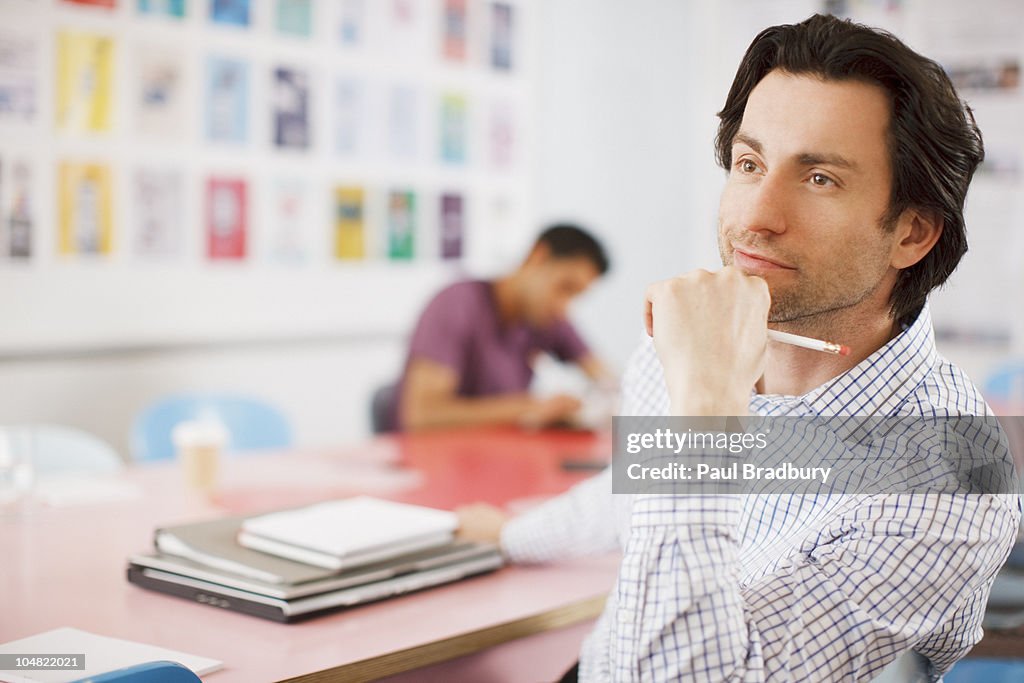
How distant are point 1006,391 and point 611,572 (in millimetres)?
2571

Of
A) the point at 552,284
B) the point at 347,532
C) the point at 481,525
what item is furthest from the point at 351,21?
the point at 347,532

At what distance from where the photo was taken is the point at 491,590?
1.55 m

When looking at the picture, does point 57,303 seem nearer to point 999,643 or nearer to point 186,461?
point 186,461

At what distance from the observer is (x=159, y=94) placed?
3.57 m

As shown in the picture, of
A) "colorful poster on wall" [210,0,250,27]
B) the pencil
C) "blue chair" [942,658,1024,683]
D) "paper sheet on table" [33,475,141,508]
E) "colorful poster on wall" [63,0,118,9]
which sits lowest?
"blue chair" [942,658,1024,683]

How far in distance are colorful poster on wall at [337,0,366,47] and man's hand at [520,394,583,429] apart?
1.79m

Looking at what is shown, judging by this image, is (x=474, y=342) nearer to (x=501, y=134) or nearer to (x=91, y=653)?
(x=501, y=134)

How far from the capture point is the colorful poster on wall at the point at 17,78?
3.18 metres

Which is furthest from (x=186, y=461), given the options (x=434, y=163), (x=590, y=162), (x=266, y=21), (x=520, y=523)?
(x=590, y=162)

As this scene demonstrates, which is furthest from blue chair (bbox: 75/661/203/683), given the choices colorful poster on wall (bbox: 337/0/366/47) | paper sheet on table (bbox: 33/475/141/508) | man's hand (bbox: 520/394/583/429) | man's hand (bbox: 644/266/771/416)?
colorful poster on wall (bbox: 337/0/366/47)

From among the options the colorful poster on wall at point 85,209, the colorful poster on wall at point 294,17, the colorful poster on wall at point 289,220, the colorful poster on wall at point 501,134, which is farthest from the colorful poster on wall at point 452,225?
the colorful poster on wall at point 85,209

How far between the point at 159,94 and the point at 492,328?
1.27 m

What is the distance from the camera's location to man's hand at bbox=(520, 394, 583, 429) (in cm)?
306

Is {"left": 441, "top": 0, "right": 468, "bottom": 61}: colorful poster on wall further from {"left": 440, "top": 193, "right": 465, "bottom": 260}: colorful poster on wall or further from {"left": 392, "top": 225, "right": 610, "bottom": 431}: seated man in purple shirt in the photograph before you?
{"left": 392, "top": 225, "right": 610, "bottom": 431}: seated man in purple shirt
